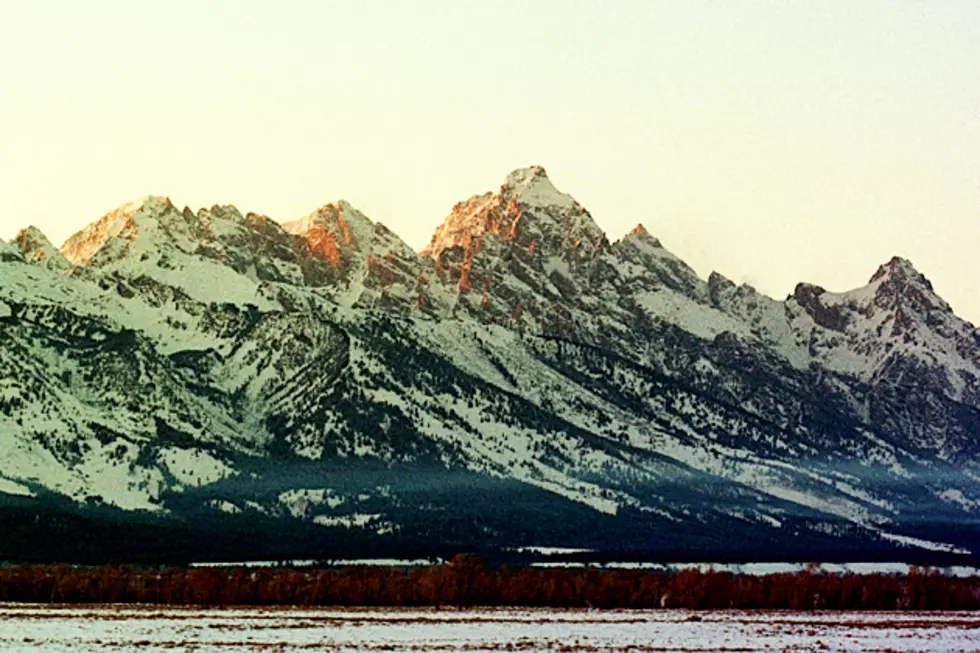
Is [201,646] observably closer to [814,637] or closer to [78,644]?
[78,644]

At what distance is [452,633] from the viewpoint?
177 metres

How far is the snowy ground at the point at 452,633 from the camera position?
16062cm

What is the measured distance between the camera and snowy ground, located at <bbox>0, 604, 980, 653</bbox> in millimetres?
160625

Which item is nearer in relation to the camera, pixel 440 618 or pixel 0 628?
pixel 0 628

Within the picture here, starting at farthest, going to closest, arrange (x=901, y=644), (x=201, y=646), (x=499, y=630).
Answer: (x=499, y=630) < (x=901, y=644) < (x=201, y=646)

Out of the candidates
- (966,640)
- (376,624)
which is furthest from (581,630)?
(966,640)

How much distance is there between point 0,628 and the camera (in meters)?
174

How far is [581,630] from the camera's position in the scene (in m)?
182

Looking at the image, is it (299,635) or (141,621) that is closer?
(299,635)

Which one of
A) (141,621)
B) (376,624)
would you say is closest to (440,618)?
(376,624)

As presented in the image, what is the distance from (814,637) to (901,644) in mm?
8834

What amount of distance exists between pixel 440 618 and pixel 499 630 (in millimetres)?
20314

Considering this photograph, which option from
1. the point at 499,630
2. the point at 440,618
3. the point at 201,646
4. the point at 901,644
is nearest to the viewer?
the point at 201,646

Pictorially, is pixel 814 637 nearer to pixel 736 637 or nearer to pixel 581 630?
pixel 736 637
